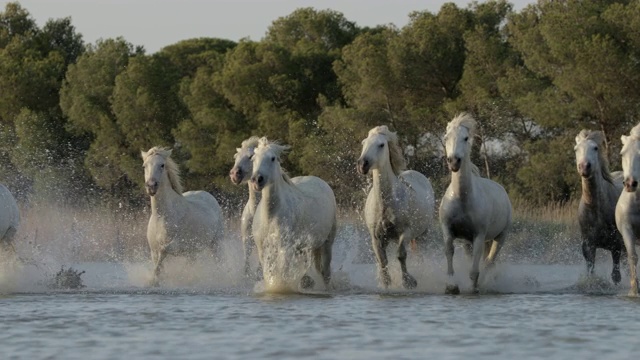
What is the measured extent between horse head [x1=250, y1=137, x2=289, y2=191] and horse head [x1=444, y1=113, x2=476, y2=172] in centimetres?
178

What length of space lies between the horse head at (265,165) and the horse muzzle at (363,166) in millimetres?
845

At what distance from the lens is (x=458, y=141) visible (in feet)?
49.9

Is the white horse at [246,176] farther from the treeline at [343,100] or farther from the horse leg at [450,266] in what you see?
the treeline at [343,100]

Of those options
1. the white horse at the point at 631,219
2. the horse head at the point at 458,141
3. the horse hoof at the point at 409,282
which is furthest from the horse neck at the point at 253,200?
the white horse at the point at 631,219

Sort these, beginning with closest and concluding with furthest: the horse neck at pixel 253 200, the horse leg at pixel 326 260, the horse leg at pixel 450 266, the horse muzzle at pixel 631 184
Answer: the horse muzzle at pixel 631 184
the horse leg at pixel 450 266
the horse leg at pixel 326 260
the horse neck at pixel 253 200

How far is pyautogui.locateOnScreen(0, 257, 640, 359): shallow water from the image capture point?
10.3 meters

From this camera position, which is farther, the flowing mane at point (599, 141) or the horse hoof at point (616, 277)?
the horse hoof at point (616, 277)

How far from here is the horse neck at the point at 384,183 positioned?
15.7m

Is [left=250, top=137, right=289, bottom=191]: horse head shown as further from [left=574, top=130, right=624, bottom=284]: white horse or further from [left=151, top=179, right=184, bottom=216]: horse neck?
[left=574, top=130, right=624, bottom=284]: white horse

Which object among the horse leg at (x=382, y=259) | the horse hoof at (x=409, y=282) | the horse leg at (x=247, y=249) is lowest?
the horse hoof at (x=409, y=282)

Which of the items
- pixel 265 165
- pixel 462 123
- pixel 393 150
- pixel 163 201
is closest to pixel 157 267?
pixel 163 201

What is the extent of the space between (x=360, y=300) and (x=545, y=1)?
2598cm

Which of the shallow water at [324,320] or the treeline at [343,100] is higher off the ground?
the treeline at [343,100]

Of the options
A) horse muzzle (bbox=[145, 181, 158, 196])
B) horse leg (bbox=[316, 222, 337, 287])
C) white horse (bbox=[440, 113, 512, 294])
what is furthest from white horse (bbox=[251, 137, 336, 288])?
horse muzzle (bbox=[145, 181, 158, 196])
